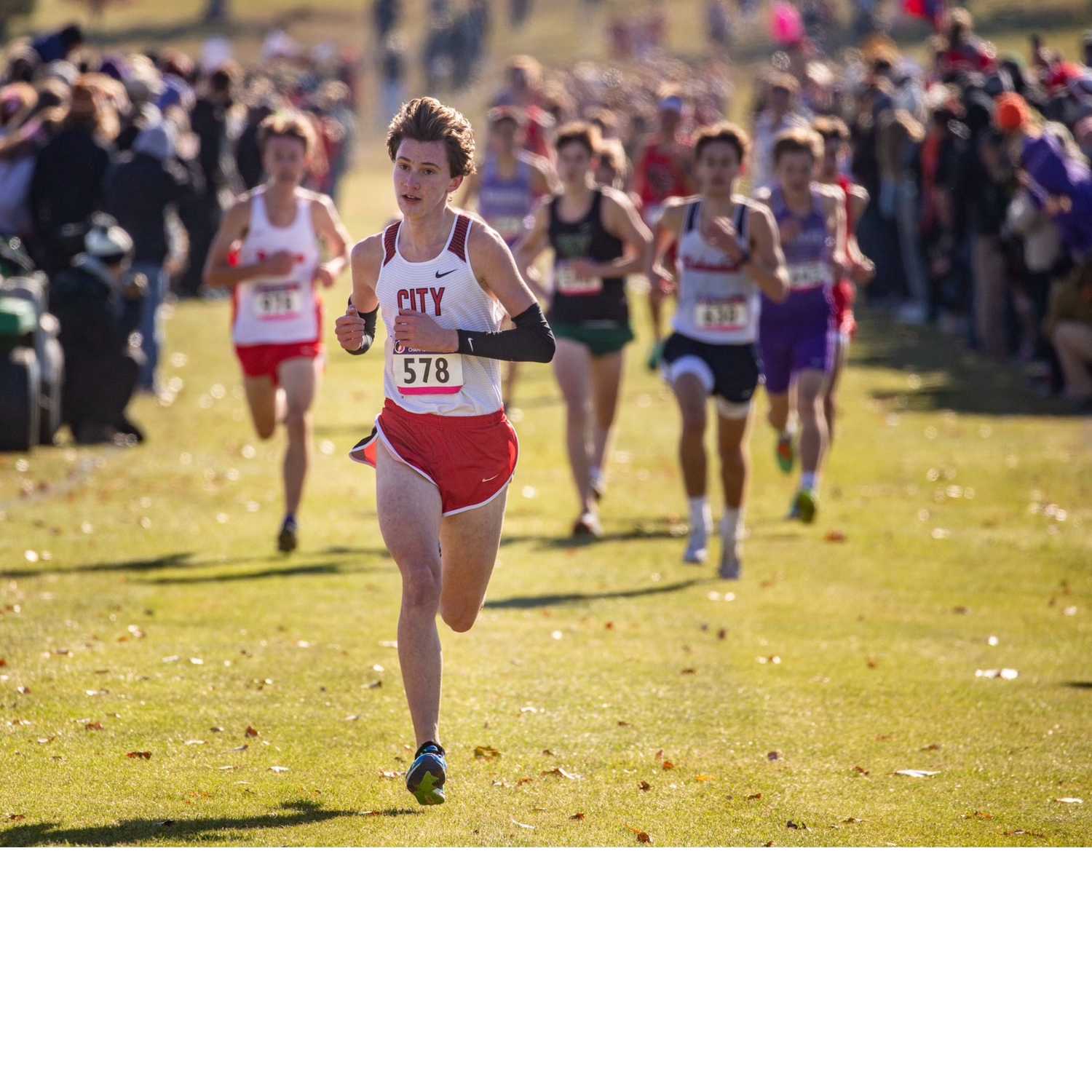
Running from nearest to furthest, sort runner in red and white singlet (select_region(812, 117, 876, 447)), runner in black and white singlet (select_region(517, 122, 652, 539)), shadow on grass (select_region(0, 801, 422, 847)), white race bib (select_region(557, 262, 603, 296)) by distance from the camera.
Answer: shadow on grass (select_region(0, 801, 422, 847)), runner in black and white singlet (select_region(517, 122, 652, 539)), white race bib (select_region(557, 262, 603, 296)), runner in red and white singlet (select_region(812, 117, 876, 447))

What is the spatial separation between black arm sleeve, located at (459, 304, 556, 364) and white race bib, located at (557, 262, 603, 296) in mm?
5796

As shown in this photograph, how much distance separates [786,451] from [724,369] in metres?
2.95

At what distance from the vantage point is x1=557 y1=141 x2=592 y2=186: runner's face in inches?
487

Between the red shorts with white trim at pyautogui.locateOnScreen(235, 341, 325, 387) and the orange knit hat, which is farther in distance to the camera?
the orange knit hat

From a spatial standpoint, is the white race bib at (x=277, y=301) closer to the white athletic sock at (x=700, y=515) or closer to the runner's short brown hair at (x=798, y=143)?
the white athletic sock at (x=700, y=515)

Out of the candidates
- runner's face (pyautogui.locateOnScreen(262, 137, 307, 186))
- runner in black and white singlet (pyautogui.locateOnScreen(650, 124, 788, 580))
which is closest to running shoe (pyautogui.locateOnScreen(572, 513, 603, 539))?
runner in black and white singlet (pyautogui.locateOnScreen(650, 124, 788, 580))

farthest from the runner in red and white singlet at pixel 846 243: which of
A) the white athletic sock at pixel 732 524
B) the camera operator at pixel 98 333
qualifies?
the camera operator at pixel 98 333

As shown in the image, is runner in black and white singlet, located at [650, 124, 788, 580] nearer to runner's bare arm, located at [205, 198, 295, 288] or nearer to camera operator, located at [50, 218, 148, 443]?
runner's bare arm, located at [205, 198, 295, 288]
